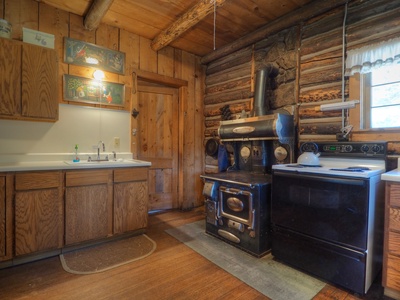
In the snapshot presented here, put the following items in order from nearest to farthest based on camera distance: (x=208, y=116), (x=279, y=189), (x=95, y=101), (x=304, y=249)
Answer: (x=304, y=249), (x=279, y=189), (x=95, y=101), (x=208, y=116)

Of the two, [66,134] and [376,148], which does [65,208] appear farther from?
[376,148]

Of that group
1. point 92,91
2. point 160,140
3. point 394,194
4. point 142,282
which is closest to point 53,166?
point 92,91

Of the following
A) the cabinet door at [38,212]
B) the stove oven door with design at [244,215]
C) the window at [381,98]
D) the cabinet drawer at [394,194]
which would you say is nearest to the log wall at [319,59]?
the window at [381,98]

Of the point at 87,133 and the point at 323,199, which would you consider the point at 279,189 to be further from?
the point at 87,133

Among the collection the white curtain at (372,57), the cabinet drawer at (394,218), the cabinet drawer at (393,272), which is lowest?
the cabinet drawer at (393,272)

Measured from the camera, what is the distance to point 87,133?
2.82m

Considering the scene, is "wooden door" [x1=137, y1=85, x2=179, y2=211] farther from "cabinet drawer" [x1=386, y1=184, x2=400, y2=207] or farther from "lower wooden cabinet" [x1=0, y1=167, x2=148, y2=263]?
"cabinet drawer" [x1=386, y1=184, x2=400, y2=207]

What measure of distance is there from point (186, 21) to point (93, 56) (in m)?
1.30

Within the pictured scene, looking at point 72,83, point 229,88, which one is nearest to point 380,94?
point 229,88

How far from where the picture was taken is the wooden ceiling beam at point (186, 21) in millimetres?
2338

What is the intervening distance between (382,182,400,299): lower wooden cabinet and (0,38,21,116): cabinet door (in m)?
3.30

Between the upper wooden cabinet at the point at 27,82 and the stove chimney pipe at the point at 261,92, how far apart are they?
7.67 ft

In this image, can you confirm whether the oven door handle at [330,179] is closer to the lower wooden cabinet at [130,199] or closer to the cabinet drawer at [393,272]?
the cabinet drawer at [393,272]

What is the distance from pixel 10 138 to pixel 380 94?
385cm
